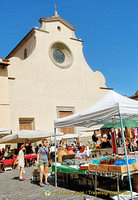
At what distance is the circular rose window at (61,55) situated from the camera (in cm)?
2408

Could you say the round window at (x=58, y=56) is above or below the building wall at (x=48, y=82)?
above

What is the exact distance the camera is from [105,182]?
6.02m

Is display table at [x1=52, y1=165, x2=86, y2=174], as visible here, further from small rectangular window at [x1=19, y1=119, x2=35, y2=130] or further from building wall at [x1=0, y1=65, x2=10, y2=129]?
small rectangular window at [x1=19, y1=119, x2=35, y2=130]

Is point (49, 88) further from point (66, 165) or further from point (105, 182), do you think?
point (105, 182)

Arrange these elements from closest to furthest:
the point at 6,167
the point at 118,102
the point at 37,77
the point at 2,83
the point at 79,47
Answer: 1. the point at 118,102
2. the point at 6,167
3. the point at 2,83
4. the point at 37,77
5. the point at 79,47

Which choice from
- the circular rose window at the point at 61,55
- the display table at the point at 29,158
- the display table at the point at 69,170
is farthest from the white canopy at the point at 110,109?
the circular rose window at the point at 61,55

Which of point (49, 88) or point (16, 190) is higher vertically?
point (49, 88)

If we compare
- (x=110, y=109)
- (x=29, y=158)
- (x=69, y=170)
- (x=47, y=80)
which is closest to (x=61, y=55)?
(x=47, y=80)

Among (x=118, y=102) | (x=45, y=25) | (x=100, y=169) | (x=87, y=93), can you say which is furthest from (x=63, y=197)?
(x=45, y=25)

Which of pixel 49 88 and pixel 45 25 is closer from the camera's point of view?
pixel 49 88

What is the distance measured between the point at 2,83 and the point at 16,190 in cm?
1377

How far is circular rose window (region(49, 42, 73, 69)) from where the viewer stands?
2408cm

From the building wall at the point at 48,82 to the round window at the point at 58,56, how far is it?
1118 mm

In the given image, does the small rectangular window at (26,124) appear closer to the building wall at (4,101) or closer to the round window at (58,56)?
the building wall at (4,101)
